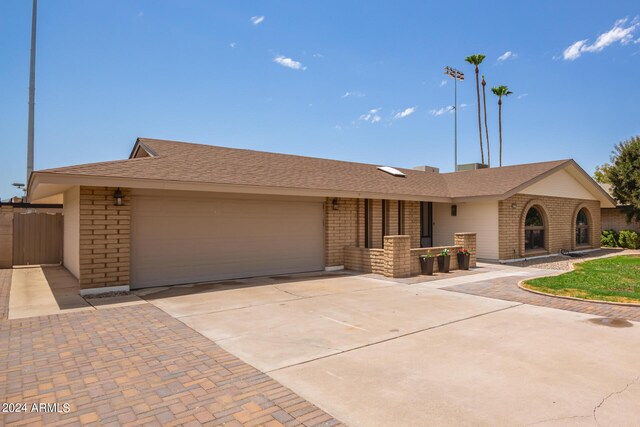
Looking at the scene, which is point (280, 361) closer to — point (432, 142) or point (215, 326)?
point (215, 326)

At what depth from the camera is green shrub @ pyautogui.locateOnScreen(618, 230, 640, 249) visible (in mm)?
21906

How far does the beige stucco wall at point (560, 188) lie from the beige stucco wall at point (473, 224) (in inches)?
77.4

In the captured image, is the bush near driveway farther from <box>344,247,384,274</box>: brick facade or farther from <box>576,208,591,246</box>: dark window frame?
<box>344,247,384,274</box>: brick facade

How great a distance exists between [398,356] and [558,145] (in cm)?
3552

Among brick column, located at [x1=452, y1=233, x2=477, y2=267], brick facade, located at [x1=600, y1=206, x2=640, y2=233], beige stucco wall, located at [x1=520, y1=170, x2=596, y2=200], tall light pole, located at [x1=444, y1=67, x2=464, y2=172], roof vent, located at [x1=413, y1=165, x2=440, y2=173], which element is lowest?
brick column, located at [x1=452, y1=233, x2=477, y2=267]

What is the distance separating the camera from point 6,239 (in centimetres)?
1366

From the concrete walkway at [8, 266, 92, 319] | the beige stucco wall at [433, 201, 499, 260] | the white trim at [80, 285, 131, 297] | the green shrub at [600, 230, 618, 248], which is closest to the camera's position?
the concrete walkway at [8, 266, 92, 319]

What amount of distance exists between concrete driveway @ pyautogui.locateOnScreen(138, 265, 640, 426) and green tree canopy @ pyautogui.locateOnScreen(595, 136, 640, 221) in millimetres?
19616

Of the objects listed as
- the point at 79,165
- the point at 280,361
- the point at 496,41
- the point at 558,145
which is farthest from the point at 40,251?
the point at 558,145

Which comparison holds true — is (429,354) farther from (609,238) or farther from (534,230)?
(609,238)

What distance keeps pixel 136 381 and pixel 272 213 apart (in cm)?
797

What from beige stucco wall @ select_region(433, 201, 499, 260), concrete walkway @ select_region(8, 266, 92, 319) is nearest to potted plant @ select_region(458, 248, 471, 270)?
beige stucco wall @ select_region(433, 201, 499, 260)

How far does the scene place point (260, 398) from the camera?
3578 mm

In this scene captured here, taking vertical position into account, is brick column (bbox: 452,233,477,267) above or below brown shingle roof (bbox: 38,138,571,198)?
below
